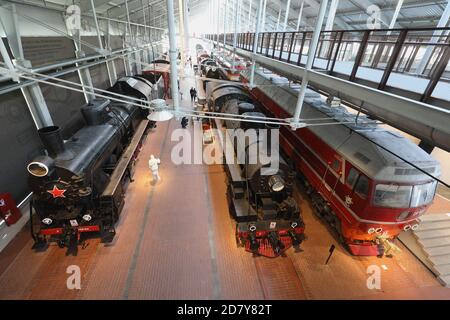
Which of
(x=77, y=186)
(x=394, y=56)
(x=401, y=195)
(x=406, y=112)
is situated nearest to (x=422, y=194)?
(x=401, y=195)

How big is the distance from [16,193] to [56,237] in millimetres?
2364

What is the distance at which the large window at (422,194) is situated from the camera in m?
5.08

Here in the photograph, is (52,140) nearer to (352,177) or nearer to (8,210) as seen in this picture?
(8,210)

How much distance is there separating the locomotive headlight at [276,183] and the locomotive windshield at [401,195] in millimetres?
2145

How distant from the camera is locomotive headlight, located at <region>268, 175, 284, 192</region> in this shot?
5.94 metres

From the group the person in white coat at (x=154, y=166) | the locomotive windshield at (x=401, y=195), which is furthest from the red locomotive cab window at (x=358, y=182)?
the person in white coat at (x=154, y=166)

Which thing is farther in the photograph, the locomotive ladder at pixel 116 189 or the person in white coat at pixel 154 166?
the person in white coat at pixel 154 166

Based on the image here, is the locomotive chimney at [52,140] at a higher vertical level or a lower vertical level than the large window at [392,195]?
higher

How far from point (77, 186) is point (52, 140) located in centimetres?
120

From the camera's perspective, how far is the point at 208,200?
7.84 metres

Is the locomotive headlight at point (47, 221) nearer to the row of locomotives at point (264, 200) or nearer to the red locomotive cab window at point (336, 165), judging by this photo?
the row of locomotives at point (264, 200)

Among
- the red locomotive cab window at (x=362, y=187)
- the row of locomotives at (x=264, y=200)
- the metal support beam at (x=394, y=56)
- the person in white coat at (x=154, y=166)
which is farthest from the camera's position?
the person in white coat at (x=154, y=166)

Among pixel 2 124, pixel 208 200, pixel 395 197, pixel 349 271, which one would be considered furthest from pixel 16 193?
pixel 395 197
